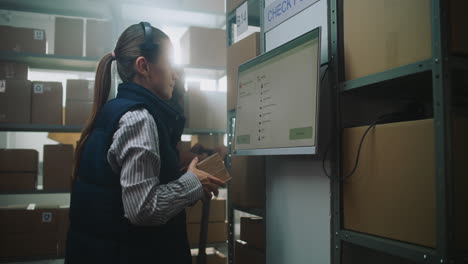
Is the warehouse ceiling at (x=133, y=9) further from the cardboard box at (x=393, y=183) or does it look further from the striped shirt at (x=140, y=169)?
the cardboard box at (x=393, y=183)

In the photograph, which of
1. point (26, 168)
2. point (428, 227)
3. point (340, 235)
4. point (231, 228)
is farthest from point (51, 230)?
point (428, 227)

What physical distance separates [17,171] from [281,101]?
7.13 feet

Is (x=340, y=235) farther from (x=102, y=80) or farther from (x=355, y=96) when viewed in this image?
(x=102, y=80)

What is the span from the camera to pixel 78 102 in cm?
286

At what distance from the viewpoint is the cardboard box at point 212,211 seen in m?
2.98

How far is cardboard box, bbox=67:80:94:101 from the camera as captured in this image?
2.86m

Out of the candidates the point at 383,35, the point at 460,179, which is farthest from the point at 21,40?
the point at 460,179

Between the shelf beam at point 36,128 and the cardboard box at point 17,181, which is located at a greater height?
the shelf beam at point 36,128

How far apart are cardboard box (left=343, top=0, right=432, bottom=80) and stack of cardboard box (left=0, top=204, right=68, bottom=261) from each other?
2.34 metres

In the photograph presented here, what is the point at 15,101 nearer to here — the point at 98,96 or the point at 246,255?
the point at 98,96

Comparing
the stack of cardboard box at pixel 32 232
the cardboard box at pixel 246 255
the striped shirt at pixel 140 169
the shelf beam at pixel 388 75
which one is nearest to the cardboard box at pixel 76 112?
the stack of cardboard box at pixel 32 232

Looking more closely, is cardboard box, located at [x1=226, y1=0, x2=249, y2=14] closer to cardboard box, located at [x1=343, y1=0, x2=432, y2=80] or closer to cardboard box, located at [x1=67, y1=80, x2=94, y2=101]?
cardboard box, located at [x1=343, y1=0, x2=432, y2=80]

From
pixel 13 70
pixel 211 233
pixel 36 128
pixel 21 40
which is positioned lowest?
pixel 211 233

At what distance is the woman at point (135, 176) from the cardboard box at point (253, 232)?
65 centimetres
